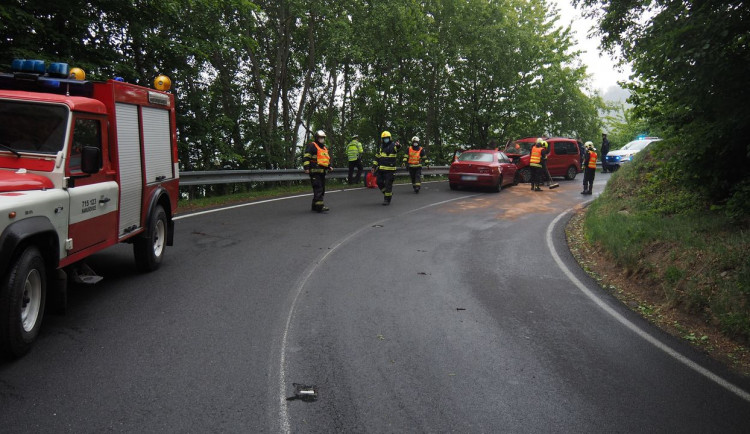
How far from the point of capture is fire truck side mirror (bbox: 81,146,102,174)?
16.3 ft

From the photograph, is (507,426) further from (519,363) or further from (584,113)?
(584,113)

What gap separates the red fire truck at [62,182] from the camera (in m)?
4.20

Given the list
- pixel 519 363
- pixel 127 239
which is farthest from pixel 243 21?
pixel 519 363

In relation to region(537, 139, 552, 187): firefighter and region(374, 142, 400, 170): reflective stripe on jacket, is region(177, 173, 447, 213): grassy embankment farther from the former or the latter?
region(537, 139, 552, 187): firefighter

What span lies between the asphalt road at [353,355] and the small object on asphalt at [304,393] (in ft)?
0.18

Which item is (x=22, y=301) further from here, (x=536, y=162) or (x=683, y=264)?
(x=536, y=162)

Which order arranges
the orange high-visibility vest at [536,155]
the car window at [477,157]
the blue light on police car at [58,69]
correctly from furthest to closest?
the orange high-visibility vest at [536,155] → the car window at [477,157] → the blue light on police car at [58,69]

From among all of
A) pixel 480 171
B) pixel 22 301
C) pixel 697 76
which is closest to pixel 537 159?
pixel 480 171

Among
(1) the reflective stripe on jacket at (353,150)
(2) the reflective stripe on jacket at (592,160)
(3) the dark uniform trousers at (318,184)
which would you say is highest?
(1) the reflective stripe on jacket at (353,150)

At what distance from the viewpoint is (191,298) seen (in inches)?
239

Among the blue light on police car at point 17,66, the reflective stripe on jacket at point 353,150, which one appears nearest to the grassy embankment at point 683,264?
the blue light on police car at point 17,66

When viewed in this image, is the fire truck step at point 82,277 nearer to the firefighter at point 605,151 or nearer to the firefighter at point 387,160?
the firefighter at point 387,160

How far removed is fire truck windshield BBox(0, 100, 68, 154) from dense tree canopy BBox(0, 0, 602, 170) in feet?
20.1

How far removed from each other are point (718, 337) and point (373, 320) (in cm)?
371
